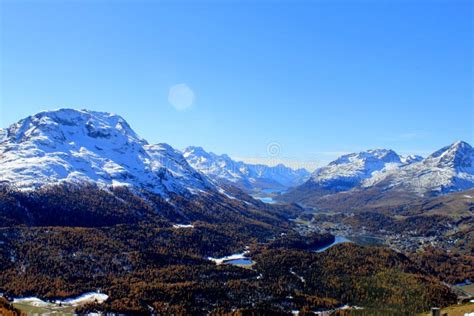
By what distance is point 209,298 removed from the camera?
170 m

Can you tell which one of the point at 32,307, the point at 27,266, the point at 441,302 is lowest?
the point at 441,302

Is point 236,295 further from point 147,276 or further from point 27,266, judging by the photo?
point 27,266

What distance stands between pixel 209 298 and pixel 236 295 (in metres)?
10.9

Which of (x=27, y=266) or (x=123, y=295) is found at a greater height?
(x=27, y=266)

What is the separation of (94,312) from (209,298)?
1604 inches

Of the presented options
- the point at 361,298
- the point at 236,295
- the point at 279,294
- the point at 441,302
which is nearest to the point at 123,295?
the point at 236,295

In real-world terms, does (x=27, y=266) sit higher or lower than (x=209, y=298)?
higher

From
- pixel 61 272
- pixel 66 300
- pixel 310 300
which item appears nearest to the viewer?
pixel 66 300

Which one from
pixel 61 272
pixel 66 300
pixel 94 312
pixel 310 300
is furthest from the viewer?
pixel 61 272

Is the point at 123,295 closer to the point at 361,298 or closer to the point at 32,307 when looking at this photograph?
the point at 32,307

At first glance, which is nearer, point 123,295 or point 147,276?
point 123,295

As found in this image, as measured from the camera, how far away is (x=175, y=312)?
153125mm

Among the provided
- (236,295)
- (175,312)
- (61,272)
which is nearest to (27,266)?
(61,272)

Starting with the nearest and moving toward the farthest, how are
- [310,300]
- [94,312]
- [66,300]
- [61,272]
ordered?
[94,312], [66,300], [310,300], [61,272]
